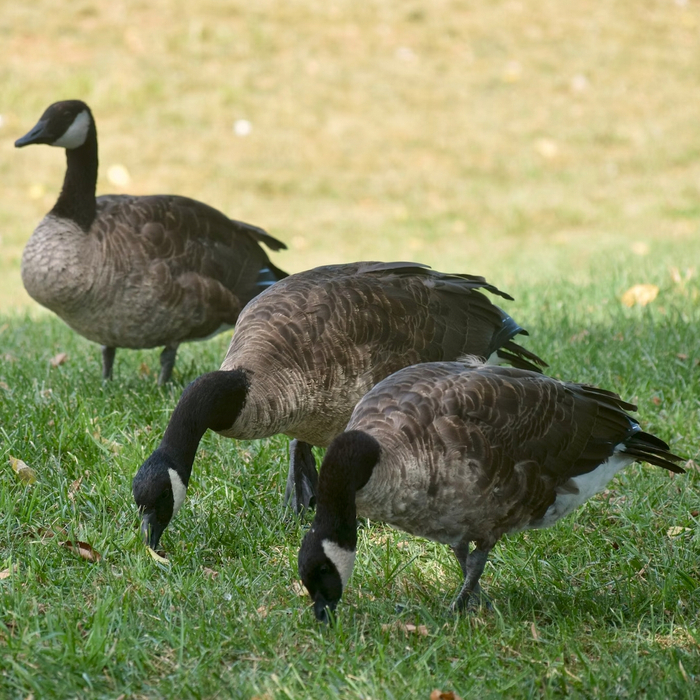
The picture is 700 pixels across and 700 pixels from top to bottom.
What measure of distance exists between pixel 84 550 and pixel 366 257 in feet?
26.7

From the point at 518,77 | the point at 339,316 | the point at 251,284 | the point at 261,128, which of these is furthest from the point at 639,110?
the point at 339,316

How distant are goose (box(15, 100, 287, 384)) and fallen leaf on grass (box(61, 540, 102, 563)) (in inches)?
87.0

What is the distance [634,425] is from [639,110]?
13276 mm

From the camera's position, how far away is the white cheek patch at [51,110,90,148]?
20.5 ft

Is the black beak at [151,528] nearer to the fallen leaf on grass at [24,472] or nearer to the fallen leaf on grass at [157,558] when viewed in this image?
the fallen leaf on grass at [157,558]

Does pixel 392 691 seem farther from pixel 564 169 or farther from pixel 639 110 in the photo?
pixel 639 110

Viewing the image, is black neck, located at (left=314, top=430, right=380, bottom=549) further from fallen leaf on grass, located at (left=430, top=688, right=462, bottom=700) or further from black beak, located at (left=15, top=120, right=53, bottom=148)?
black beak, located at (left=15, top=120, right=53, bottom=148)

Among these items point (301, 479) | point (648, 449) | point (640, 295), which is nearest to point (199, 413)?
point (301, 479)

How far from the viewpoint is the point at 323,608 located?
343 centimetres

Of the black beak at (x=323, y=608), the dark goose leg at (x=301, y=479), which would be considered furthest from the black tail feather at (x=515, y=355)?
the black beak at (x=323, y=608)

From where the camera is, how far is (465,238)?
1291 centimetres

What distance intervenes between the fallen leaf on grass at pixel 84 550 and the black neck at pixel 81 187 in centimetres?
260

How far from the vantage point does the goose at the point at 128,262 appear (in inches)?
234

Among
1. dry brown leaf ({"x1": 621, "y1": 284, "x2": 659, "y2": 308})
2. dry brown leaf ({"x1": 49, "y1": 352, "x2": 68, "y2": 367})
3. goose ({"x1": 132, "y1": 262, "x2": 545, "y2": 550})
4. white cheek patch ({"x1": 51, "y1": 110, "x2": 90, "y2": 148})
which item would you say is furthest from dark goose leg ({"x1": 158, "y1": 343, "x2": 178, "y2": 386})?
dry brown leaf ({"x1": 621, "y1": 284, "x2": 659, "y2": 308})
